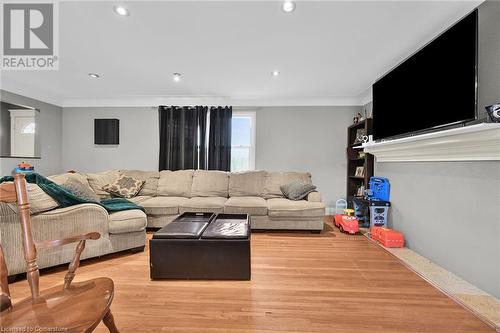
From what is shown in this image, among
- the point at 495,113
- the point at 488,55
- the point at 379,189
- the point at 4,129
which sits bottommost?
the point at 379,189

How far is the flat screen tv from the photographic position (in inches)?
68.4

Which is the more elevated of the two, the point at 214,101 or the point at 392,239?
the point at 214,101

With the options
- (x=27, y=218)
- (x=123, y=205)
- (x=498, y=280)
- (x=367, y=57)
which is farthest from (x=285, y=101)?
(x=27, y=218)

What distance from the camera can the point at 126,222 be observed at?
7.98 feet

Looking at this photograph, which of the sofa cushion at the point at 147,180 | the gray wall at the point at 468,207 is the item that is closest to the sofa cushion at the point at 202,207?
the sofa cushion at the point at 147,180

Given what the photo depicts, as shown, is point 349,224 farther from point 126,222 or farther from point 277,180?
point 126,222

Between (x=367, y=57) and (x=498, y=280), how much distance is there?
2545 millimetres

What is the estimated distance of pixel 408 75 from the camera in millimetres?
2439

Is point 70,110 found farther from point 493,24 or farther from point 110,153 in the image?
point 493,24

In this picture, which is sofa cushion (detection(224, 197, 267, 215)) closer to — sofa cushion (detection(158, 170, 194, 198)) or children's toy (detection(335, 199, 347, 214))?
sofa cushion (detection(158, 170, 194, 198))

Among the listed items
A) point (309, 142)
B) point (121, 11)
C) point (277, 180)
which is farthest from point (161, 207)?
point (309, 142)

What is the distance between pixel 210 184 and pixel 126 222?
157 cm

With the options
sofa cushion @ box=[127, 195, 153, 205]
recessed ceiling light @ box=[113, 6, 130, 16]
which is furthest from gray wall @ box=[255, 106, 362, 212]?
recessed ceiling light @ box=[113, 6, 130, 16]

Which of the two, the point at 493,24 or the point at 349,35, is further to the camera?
the point at 349,35
